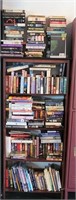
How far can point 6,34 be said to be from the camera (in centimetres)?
217

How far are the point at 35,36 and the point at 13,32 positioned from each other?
203mm

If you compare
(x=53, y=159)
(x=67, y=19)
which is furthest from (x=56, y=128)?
(x=67, y=19)

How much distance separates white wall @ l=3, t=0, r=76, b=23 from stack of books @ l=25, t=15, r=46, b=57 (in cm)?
18

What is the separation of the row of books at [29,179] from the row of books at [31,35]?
44.6 inches

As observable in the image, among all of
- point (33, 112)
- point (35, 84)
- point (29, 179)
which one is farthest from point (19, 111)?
point (29, 179)

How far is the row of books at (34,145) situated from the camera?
2326mm

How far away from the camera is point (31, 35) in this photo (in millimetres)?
2197

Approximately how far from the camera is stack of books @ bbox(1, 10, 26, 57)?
216 centimetres

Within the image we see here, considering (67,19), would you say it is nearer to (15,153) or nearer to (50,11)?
(50,11)

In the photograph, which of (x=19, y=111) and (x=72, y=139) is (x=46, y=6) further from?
(x=72, y=139)

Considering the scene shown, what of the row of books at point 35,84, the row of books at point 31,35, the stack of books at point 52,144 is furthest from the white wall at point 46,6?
the stack of books at point 52,144

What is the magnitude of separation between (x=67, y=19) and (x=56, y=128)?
3.52ft

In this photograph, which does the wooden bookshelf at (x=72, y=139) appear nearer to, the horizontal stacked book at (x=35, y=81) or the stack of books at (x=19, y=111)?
the horizontal stacked book at (x=35, y=81)

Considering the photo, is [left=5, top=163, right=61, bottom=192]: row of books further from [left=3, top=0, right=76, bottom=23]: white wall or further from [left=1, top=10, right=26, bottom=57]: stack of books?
[left=3, top=0, right=76, bottom=23]: white wall
